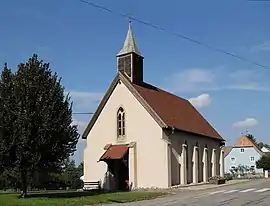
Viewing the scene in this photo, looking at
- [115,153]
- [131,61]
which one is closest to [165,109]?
[131,61]

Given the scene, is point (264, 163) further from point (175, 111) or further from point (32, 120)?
point (32, 120)

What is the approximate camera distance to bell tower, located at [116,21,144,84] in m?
46.8

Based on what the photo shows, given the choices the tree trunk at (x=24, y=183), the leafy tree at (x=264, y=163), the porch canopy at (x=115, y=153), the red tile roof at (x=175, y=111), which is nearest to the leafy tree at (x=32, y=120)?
the tree trunk at (x=24, y=183)

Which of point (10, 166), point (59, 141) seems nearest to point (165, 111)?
point (59, 141)

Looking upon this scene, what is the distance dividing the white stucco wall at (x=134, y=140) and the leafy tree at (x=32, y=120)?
10119mm

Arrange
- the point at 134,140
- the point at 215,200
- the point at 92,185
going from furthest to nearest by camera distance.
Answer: the point at 92,185 < the point at 134,140 < the point at 215,200

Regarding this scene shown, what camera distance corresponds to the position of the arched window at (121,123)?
46.2 metres

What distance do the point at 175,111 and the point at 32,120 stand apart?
2117cm

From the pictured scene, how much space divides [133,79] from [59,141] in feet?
46.2

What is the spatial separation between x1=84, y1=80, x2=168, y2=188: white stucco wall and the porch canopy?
939 millimetres

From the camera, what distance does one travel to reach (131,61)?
46750 mm

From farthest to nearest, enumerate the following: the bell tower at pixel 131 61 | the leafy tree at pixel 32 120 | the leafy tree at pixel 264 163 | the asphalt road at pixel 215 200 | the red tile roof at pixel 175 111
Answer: the leafy tree at pixel 264 163 < the bell tower at pixel 131 61 < the red tile roof at pixel 175 111 < the leafy tree at pixel 32 120 < the asphalt road at pixel 215 200

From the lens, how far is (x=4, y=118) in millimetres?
33438

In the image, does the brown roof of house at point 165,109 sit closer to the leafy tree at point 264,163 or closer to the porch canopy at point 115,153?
the porch canopy at point 115,153
